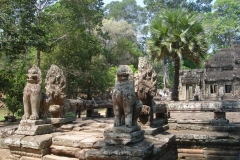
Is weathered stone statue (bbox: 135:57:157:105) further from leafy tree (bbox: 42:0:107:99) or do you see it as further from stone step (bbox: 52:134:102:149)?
leafy tree (bbox: 42:0:107:99)

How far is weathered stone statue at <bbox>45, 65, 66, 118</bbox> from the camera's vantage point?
616 cm

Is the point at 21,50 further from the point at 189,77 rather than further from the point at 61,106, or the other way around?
the point at 189,77

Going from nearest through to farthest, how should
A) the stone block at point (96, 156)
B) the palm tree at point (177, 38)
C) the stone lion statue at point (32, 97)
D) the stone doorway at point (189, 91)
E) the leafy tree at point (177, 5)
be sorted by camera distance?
1. the stone block at point (96, 156)
2. the stone lion statue at point (32, 97)
3. the palm tree at point (177, 38)
4. the stone doorway at point (189, 91)
5. the leafy tree at point (177, 5)

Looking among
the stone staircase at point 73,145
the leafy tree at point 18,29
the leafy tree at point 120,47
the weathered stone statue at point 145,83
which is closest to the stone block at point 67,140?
the stone staircase at point 73,145

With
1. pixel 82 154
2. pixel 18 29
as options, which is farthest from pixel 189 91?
pixel 82 154

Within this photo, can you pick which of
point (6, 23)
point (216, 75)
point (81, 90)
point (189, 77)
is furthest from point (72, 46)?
point (216, 75)

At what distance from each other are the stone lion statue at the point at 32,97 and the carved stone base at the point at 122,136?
6.03ft

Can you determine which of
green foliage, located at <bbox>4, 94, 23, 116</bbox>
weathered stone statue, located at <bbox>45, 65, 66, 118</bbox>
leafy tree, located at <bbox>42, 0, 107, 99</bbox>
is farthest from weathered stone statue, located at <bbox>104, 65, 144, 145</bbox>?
leafy tree, located at <bbox>42, 0, 107, 99</bbox>

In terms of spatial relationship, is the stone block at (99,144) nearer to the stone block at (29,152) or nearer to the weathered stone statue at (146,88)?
the stone block at (29,152)

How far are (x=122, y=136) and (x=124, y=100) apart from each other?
0.62 metres

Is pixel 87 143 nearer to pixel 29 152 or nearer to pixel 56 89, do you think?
pixel 29 152

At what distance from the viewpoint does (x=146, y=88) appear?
535 cm

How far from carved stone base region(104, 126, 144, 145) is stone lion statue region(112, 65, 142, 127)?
140 mm

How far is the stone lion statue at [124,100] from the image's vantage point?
14.3 ft
